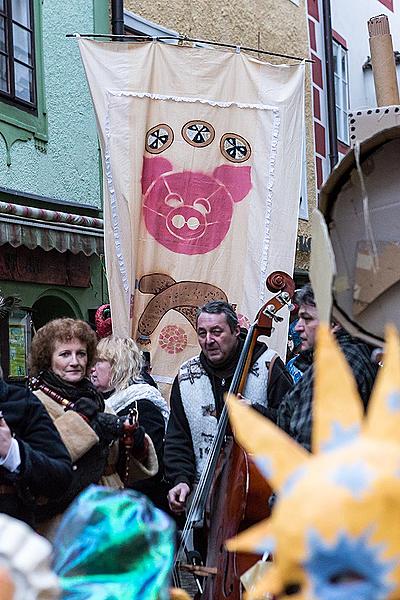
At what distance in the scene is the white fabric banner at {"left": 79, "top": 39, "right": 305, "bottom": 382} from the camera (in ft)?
23.3

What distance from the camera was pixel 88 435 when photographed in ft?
12.0

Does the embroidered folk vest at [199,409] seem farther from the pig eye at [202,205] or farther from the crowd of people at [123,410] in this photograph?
the pig eye at [202,205]

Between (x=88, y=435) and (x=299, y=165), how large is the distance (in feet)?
14.1

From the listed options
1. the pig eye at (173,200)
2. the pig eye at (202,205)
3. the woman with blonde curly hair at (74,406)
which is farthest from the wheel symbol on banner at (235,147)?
the woman with blonde curly hair at (74,406)

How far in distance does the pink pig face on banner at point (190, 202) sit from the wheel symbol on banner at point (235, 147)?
7 cm

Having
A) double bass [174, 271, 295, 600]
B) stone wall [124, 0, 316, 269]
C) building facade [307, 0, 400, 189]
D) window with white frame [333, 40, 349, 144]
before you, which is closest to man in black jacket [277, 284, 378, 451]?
double bass [174, 271, 295, 600]

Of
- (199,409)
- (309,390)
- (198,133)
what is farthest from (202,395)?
(198,133)

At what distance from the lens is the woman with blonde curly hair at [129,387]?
4867 millimetres

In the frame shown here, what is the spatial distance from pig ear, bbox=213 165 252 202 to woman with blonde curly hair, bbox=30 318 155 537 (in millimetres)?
3587

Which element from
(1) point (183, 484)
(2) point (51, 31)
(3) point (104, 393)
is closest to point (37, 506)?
(1) point (183, 484)

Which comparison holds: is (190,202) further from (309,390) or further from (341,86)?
(341,86)

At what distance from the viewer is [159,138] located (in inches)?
292

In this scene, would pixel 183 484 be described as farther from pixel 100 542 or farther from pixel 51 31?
pixel 51 31

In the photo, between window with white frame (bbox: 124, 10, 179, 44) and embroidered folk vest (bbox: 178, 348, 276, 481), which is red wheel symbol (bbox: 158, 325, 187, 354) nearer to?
embroidered folk vest (bbox: 178, 348, 276, 481)
